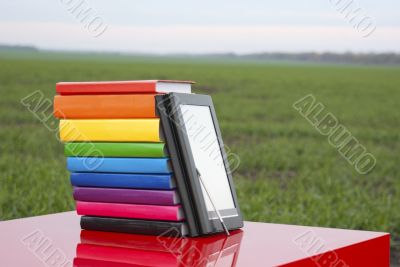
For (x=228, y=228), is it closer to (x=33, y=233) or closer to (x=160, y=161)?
(x=160, y=161)

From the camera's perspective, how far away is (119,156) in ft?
7.44

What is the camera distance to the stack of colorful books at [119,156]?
86.2 inches

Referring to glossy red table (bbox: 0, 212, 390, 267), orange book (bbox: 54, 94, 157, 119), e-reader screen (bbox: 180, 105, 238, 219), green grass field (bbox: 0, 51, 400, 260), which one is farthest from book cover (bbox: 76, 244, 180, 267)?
green grass field (bbox: 0, 51, 400, 260)

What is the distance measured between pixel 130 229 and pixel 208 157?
0.30 meters

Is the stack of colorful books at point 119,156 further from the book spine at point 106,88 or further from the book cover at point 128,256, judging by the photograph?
the book cover at point 128,256

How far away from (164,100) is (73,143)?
33 cm

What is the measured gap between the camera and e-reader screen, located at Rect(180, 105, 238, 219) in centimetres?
226

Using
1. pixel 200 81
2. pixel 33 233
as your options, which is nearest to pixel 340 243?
pixel 33 233

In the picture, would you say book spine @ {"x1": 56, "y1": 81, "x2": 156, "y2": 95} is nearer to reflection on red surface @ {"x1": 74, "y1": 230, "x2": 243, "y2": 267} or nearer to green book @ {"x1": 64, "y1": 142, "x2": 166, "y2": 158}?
green book @ {"x1": 64, "y1": 142, "x2": 166, "y2": 158}

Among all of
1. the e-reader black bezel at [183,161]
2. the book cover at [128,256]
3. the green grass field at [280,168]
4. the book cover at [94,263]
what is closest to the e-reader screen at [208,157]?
the e-reader black bezel at [183,161]

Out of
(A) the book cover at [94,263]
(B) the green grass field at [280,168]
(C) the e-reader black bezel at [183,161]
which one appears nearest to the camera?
(A) the book cover at [94,263]

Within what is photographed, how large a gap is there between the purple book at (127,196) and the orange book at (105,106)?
0.67ft

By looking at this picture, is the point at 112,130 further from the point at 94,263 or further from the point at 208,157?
the point at 94,263

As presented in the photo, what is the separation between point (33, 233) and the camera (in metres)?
2.42
